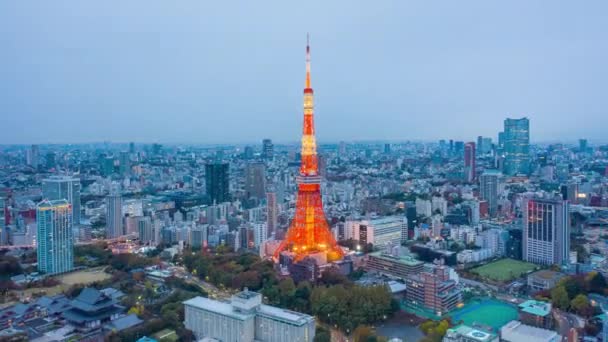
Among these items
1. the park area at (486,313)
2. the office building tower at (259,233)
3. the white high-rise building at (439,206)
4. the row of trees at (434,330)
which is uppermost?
the white high-rise building at (439,206)

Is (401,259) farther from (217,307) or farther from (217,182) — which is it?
(217,182)

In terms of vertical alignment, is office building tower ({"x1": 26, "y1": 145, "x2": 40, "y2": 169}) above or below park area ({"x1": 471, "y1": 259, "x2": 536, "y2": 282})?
above

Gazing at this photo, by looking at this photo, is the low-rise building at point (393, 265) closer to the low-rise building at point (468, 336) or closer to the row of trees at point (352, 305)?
the row of trees at point (352, 305)

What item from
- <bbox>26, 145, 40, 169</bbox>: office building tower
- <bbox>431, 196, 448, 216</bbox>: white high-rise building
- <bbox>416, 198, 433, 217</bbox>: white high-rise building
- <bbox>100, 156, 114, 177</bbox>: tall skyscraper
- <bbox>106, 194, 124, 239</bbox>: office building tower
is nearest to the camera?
<bbox>106, 194, 124, 239</bbox>: office building tower

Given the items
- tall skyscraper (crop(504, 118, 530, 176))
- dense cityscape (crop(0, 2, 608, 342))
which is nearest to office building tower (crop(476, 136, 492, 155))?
tall skyscraper (crop(504, 118, 530, 176))

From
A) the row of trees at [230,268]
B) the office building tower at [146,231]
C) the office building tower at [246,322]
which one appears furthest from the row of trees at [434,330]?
the office building tower at [146,231]

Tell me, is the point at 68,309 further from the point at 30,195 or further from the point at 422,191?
the point at 422,191

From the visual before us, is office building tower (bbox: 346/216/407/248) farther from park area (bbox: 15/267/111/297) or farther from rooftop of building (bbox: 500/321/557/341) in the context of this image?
rooftop of building (bbox: 500/321/557/341)
